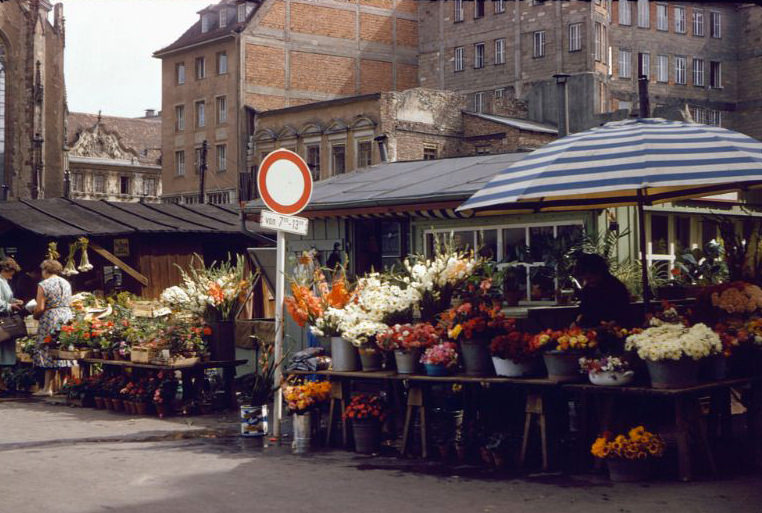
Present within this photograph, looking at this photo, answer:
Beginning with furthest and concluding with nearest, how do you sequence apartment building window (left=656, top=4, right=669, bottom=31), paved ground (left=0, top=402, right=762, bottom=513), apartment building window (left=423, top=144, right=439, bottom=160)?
1. apartment building window (left=656, top=4, right=669, bottom=31)
2. apartment building window (left=423, top=144, right=439, bottom=160)
3. paved ground (left=0, top=402, right=762, bottom=513)

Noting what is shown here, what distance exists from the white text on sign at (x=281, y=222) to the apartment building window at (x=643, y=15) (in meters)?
57.5

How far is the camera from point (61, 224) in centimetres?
2436

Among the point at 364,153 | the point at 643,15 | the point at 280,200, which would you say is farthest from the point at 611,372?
the point at 643,15

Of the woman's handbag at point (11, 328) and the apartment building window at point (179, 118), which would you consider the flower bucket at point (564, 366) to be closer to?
the woman's handbag at point (11, 328)

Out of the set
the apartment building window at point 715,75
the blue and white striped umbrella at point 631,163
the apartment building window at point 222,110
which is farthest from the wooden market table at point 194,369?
the apartment building window at point 715,75

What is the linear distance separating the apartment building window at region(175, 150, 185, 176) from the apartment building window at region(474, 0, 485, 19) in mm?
18148

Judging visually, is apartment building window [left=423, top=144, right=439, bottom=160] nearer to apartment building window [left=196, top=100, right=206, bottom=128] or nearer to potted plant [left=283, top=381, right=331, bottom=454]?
apartment building window [left=196, top=100, right=206, bottom=128]

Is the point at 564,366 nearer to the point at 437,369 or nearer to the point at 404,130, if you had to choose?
the point at 437,369

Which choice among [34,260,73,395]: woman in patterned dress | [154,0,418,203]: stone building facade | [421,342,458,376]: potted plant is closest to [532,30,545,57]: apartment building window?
[154,0,418,203]: stone building facade

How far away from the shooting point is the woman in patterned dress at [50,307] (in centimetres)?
1592

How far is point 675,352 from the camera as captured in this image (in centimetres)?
870

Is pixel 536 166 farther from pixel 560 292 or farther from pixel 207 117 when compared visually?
pixel 207 117

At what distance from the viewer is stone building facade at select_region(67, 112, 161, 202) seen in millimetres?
86062

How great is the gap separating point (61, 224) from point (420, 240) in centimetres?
1040
